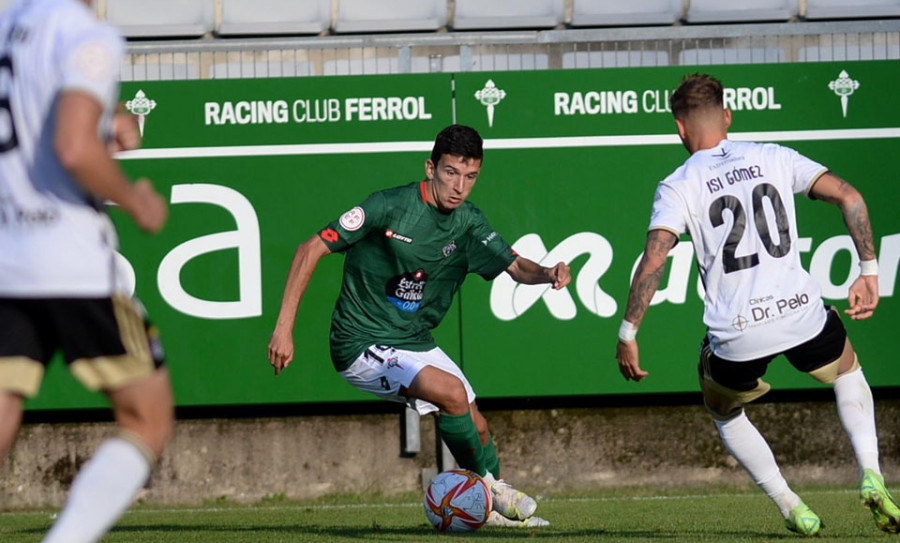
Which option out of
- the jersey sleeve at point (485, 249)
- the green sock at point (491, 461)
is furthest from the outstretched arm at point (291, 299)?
the green sock at point (491, 461)

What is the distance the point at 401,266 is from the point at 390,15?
14.1 ft

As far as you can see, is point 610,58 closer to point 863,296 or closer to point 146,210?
point 863,296

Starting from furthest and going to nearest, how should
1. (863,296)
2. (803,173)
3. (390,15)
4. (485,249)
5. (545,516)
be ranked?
(390,15) → (545,516) → (485,249) → (803,173) → (863,296)

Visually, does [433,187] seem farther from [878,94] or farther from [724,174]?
[878,94]

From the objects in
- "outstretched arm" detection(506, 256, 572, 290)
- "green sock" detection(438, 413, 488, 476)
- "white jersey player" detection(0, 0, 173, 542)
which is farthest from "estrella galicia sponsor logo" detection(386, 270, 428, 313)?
"white jersey player" detection(0, 0, 173, 542)

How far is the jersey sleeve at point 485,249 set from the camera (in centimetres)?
796

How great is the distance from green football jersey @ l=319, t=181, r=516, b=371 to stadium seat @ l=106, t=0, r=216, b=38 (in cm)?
433

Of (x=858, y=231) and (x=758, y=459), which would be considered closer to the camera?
(x=858, y=231)

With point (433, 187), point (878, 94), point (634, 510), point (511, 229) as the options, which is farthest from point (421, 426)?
point (878, 94)

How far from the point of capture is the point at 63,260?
3920 mm

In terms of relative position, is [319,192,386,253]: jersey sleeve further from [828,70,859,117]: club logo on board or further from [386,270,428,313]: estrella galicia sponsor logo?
[828,70,859,117]: club logo on board

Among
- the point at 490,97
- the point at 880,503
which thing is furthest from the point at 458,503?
the point at 490,97

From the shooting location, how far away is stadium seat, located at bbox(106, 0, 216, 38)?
37.4 feet

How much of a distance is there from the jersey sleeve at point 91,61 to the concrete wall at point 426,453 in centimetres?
705
